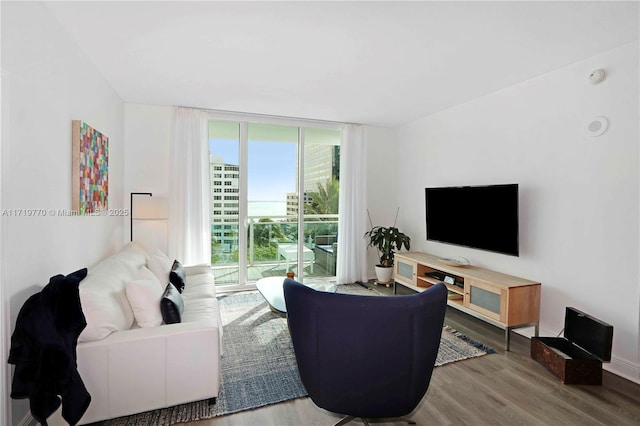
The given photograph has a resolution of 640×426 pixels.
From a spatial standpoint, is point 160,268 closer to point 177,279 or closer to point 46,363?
point 177,279

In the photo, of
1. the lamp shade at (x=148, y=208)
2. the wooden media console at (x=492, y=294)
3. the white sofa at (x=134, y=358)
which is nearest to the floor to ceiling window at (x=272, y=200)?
the lamp shade at (x=148, y=208)

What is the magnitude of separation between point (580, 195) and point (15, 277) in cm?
400

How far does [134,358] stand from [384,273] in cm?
369

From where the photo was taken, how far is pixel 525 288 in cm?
297

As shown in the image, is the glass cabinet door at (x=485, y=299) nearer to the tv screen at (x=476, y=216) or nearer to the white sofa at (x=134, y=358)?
the tv screen at (x=476, y=216)

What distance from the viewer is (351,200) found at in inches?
201

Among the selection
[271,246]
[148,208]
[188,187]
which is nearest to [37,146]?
[148,208]

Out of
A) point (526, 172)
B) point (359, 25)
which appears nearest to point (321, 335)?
point (359, 25)

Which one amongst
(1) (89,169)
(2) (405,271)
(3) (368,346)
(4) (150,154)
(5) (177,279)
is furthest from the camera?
(2) (405,271)

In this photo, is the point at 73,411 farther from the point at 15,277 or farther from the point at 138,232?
the point at 138,232

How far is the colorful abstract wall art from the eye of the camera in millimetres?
2490

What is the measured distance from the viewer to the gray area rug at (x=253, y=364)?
2.09 metres

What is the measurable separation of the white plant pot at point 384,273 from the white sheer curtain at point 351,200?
0.39m

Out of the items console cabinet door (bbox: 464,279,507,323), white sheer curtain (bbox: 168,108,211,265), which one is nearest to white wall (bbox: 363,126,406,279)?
console cabinet door (bbox: 464,279,507,323)
